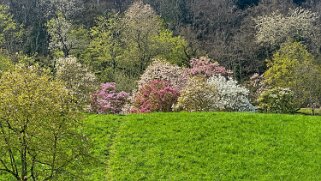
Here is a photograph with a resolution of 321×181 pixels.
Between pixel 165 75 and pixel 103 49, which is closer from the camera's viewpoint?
pixel 165 75

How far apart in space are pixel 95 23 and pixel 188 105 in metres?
46.1

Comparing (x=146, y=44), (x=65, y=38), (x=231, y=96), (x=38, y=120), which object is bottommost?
(x=231, y=96)

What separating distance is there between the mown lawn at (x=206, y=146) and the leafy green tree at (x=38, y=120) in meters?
6.78

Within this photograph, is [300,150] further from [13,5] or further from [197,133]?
[13,5]

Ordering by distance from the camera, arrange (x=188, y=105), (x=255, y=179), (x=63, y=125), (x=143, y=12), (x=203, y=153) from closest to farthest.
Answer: (x=63, y=125) < (x=255, y=179) < (x=203, y=153) < (x=188, y=105) < (x=143, y=12)

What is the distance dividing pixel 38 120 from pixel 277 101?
3425 centimetres

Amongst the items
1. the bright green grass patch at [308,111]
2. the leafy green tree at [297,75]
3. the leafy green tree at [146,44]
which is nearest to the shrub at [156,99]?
the leafy green tree at [297,75]

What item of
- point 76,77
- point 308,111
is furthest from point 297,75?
point 76,77

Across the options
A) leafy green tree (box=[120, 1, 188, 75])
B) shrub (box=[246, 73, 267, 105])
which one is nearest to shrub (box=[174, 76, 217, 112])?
shrub (box=[246, 73, 267, 105])

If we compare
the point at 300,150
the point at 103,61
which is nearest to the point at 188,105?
the point at 300,150

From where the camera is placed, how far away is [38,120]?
18.4 metres

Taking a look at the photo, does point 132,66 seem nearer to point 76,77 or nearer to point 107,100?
point 107,100

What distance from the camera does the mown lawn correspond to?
87.0ft

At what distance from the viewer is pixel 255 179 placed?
1022 inches
